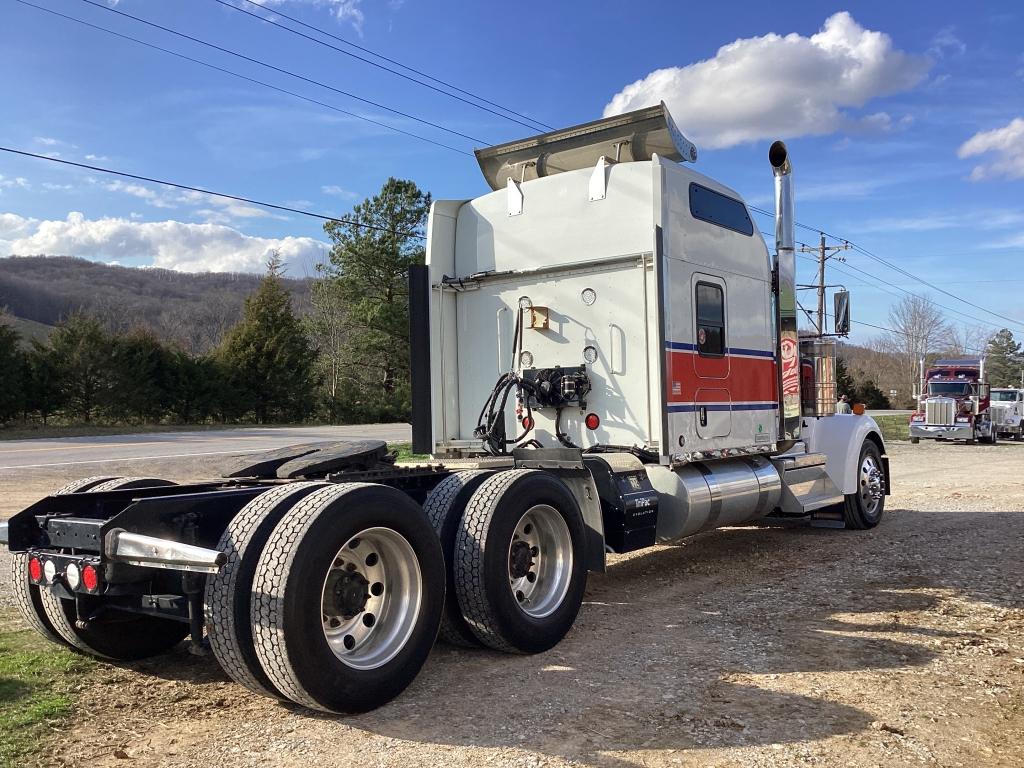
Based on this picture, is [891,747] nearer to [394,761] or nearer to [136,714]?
[394,761]

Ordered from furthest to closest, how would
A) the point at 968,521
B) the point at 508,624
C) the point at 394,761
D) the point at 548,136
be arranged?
the point at 968,521 → the point at 548,136 → the point at 508,624 → the point at 394,761

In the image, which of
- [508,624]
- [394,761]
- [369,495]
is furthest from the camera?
[508,624]

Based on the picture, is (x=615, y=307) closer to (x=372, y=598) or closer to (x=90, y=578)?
(x=372, y=598)

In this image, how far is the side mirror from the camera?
9.38 m

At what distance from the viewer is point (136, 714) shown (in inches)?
168

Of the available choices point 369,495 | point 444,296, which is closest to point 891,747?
point 369,495

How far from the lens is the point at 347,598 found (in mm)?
4246

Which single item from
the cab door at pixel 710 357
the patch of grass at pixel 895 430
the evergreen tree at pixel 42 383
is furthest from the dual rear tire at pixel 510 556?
the evergreen tree at pixel 42 383

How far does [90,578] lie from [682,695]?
3013 millimetres

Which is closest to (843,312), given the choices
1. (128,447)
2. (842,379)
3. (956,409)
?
(128,447)

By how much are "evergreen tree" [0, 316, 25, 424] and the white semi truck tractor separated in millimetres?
A: 31078

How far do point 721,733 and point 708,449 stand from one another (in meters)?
3.64

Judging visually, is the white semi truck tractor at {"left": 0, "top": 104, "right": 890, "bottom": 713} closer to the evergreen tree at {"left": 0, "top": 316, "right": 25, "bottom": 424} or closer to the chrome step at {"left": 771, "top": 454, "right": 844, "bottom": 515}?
the chrome step at {"left": 771, "top": 454, "right": 844, "bottom": 515}

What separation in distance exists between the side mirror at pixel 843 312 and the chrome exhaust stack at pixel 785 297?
2.98 feet
